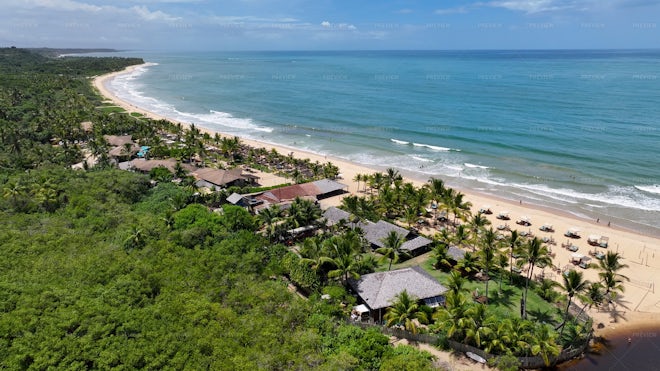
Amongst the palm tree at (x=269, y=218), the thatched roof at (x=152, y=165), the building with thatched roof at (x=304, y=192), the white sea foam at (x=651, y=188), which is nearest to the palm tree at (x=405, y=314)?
the palm tree at (x=269, y=218)

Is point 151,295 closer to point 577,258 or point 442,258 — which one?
point 442,258

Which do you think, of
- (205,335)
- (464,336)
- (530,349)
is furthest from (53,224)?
(530,349)

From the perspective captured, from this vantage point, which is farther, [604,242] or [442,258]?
[604,242]

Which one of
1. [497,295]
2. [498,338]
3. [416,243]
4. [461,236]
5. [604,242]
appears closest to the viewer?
[498,338]

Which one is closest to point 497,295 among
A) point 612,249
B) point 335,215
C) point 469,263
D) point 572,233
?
point 469,263

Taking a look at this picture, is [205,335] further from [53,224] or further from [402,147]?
[402,147]

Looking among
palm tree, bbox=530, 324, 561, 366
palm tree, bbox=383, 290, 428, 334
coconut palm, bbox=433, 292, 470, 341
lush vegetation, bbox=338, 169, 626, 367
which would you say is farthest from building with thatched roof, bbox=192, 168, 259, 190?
palm tree, bbox=530, 324, 561, 366
